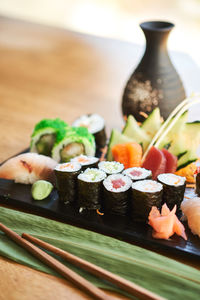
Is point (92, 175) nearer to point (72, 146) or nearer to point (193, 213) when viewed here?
point (72, 146)

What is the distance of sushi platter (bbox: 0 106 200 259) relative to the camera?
1.73 metres

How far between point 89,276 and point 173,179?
671 mm

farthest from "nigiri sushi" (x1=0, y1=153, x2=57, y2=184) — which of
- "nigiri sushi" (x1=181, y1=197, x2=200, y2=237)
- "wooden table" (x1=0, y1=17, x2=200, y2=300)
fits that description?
"nigiri sushi" (x1=181, y1=197, x2=200, y2=237)

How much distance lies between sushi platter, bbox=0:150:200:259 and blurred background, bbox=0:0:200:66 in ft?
15.2

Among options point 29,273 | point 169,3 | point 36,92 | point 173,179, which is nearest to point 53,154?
point 173,179

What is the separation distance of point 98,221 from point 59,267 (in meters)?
0.37

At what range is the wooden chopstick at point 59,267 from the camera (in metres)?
1.37

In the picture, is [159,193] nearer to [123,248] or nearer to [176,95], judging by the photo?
[123,248]

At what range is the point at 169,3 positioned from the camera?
6.81 metres

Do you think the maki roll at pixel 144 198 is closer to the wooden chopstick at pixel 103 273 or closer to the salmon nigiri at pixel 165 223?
the salmon nigiri at pixel 165 223

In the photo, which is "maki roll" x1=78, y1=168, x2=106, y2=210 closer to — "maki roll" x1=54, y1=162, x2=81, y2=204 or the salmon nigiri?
"maki roll" x1=54, y1=162, x2=81, y2=204

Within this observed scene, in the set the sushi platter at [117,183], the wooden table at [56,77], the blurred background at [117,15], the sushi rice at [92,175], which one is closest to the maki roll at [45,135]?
the sushi platter at [117,183]

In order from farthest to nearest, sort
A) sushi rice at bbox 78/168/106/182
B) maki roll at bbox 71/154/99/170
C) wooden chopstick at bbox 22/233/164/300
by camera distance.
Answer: maki roll at bbox 71/154/99/170, sushi rice at bbox 78/168/106/182, wooden chopstick at bbox 22/233/164/300

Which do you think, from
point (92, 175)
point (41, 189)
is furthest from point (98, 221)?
point (41, 189)
